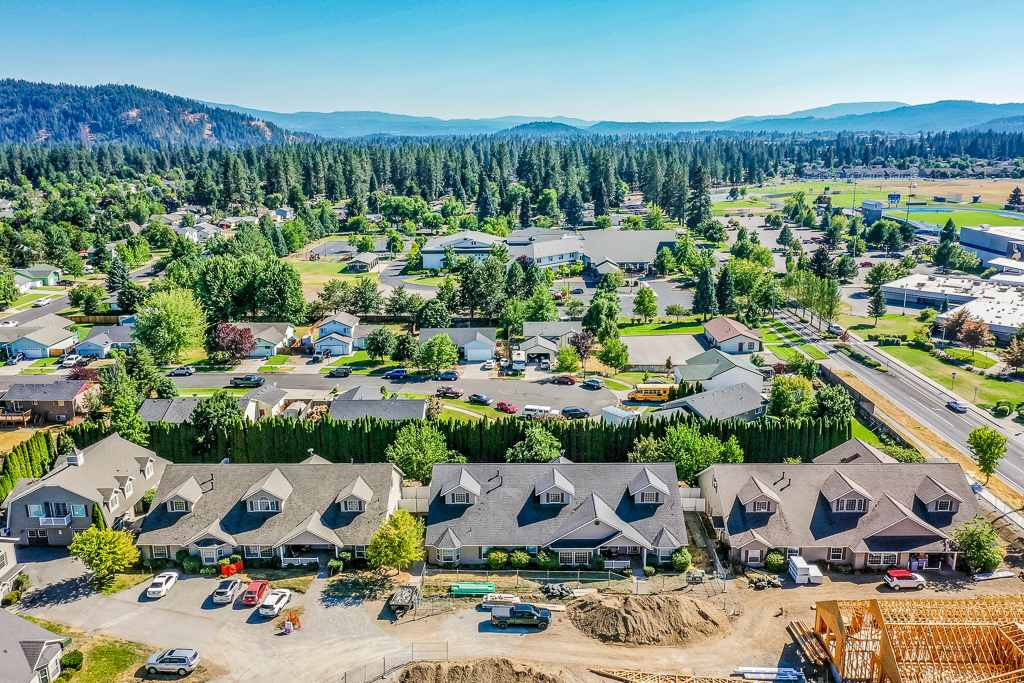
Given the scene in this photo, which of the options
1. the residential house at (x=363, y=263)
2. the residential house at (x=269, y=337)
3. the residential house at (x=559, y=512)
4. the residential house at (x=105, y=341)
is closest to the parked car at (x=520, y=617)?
the residential house at (x=559, y=512)

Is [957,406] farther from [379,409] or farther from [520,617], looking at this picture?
[379,409]

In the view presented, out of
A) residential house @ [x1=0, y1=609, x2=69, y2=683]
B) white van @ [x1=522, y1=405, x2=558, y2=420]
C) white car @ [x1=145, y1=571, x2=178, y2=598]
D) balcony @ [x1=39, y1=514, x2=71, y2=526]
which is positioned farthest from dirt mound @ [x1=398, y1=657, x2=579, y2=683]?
white van @ [x1=522, y1=405, x2=558, y2=420]

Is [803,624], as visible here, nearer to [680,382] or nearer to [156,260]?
[680,382]

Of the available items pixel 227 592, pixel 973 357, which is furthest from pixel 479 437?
pixel 973 357

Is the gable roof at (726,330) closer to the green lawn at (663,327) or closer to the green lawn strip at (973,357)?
the green lawn at (663,327)

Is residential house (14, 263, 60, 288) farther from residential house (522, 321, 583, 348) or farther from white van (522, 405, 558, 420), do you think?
white van (522, 405, 558, 420)
